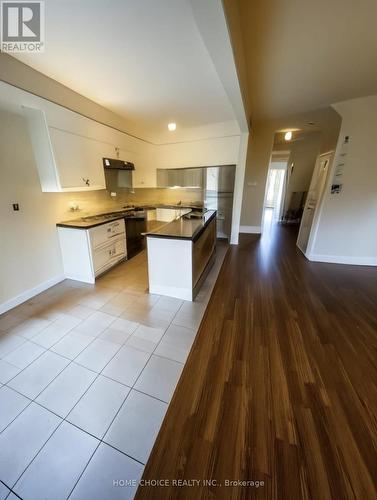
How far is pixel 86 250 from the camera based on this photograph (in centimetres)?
286

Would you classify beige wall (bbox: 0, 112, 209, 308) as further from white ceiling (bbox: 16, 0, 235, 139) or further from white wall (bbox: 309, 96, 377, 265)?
white wall (bbox: 309, 96, 377, 265)

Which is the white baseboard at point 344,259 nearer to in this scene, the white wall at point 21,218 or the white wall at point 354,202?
the white wall at point 354,202

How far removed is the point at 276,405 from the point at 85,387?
1.44m

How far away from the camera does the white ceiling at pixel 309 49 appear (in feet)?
4.90

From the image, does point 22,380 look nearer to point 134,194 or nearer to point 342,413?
point 342,413

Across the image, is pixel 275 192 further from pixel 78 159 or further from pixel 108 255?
pixel 78 159

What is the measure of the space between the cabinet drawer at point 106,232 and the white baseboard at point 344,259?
13.0 feet

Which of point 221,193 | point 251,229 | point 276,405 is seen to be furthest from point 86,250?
point 251,229

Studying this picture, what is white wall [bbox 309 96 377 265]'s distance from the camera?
3123mm

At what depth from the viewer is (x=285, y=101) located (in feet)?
10.4

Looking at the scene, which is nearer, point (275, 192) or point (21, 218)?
point (21, 218)

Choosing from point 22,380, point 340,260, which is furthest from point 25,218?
point 340,260

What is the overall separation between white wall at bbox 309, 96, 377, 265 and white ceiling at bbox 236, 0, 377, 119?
337 mm

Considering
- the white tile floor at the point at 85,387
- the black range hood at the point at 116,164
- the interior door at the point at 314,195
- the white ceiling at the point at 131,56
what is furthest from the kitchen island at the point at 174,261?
the interior door at the point at 314,195
